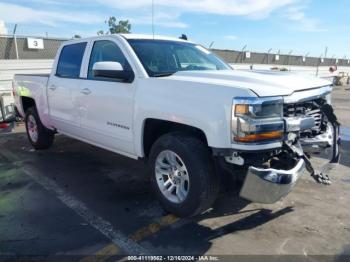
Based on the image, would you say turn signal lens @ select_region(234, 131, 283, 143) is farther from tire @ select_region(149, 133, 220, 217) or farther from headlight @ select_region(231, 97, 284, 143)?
tire @ select_region(149, 133, 220, 217)

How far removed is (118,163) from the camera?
614 cm

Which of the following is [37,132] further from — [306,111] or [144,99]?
[306,111]

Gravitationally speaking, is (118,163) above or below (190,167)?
below

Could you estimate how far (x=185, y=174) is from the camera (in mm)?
3887

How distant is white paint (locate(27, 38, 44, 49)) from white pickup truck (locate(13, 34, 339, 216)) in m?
10.4

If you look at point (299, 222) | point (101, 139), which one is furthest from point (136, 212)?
point (299, 222)

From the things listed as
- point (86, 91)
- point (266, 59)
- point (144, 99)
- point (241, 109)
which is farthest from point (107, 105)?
point (266, 59)

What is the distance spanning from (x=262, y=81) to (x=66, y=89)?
3.24 meters

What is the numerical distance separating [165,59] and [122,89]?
0.72 meters

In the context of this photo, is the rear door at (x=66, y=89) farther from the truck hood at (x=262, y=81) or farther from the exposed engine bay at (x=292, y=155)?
the exposed engine bay at (x=292, y=155)

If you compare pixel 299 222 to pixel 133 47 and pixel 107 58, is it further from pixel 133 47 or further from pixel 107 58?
pixel 107 58

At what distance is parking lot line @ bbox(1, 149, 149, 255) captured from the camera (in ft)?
11.4

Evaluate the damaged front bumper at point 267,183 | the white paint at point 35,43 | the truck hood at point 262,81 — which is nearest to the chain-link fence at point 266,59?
the white paint at point 35,43

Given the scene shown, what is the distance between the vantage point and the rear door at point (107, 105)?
4.44 metres
